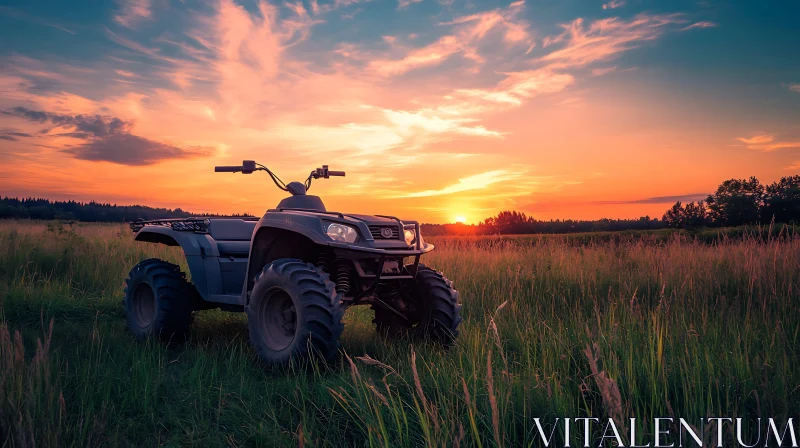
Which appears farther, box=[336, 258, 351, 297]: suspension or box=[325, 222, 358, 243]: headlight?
box=[336, 258, 351, 297]: suspension

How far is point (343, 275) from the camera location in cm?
455

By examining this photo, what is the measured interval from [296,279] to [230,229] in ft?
6.60

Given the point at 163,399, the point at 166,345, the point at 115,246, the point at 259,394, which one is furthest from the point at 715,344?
the point at 115,246

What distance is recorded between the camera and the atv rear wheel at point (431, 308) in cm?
495

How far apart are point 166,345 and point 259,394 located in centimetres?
207

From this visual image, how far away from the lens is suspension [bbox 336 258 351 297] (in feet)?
14.8

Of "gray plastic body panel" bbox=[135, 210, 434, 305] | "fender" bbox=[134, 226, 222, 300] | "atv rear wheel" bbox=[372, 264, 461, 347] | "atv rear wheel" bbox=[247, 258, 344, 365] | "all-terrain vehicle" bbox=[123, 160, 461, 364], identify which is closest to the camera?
"atv rear wheel" bbox=[247, 258, 344, 365]

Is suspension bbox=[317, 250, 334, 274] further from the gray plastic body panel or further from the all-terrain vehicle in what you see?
the gray plastic body panel

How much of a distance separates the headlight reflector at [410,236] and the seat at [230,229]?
1.90 meters

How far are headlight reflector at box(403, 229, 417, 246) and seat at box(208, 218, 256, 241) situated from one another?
1.90 m

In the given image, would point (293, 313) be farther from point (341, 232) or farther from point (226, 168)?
point (226, 168)

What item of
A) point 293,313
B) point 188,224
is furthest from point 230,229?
point 293,313

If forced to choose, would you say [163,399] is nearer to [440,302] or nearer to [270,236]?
[270,236]

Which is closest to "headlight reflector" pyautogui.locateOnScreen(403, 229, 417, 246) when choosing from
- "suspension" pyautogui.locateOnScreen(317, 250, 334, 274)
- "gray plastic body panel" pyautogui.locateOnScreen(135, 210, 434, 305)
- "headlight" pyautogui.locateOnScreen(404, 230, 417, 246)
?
"headlight" pyautogui.locateOnScreen(404, 230, 417, 246)
